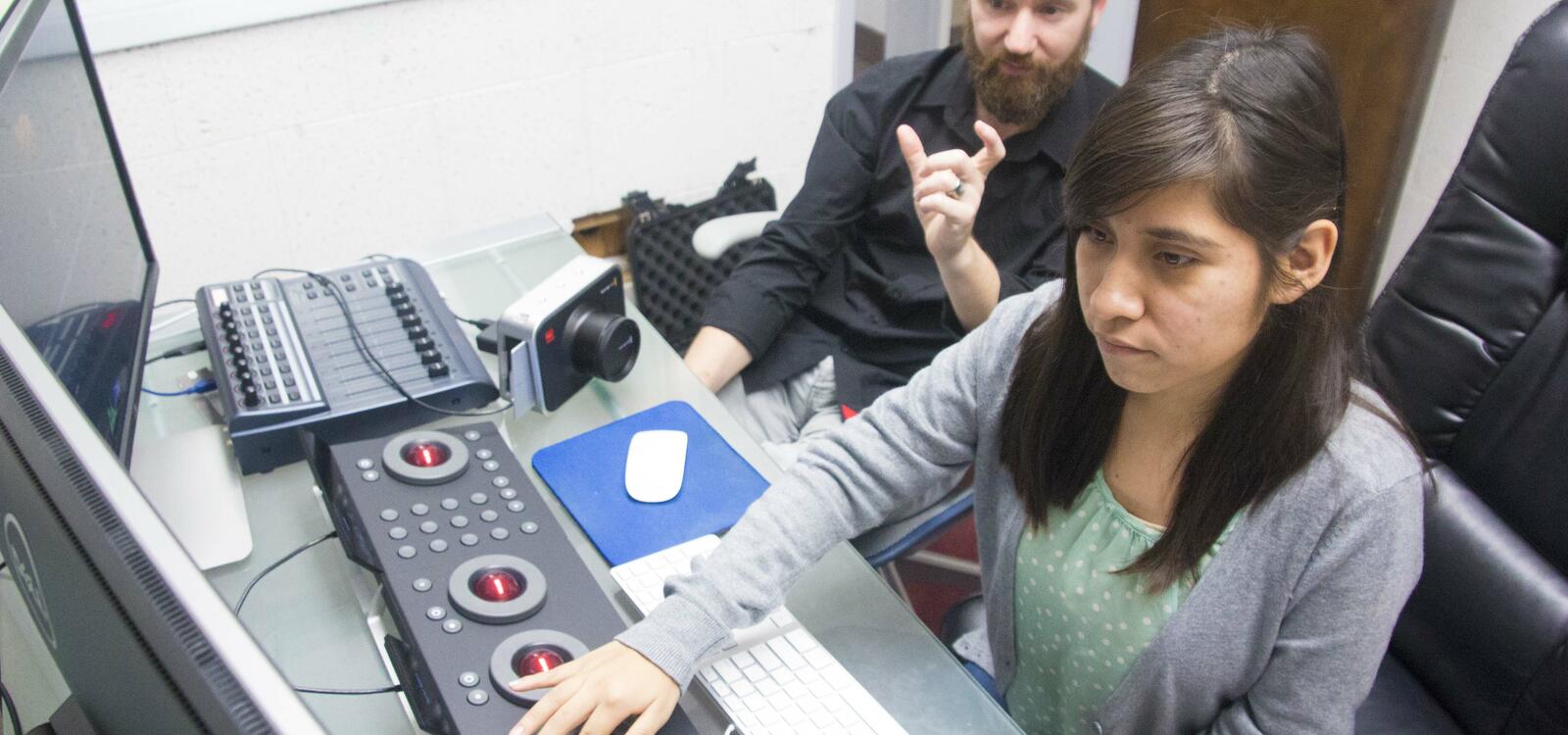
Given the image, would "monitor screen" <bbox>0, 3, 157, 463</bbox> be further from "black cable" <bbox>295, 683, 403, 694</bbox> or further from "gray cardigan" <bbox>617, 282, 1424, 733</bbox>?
"gray cardigan" <bbox>617, 282, 1424, 733</bbox>

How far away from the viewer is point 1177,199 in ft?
2.54

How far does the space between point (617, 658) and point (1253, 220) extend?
519mm

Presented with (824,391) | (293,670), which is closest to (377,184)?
(824,391)

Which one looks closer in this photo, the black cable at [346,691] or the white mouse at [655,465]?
the black cable at [346,691]

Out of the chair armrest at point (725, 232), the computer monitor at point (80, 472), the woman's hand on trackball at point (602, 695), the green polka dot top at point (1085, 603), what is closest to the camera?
the computer monitor at point (80, 472)

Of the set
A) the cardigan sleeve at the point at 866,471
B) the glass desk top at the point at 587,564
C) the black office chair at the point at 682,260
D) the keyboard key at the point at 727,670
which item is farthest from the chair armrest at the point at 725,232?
the keyboard key at the point at 727,670

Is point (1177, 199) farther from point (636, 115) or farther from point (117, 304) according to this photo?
point (636, 115)

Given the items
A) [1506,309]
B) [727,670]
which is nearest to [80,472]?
[727,670]

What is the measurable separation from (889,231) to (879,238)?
0.02 metres

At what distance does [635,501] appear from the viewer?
1.04 metres

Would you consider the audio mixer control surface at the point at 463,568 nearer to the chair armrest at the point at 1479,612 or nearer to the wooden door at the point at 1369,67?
the chair armrest at the point at 1479,612

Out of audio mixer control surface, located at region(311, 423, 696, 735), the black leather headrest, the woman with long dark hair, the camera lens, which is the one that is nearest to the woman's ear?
the woman with long dark hair

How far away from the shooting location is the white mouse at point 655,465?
3.44 feet

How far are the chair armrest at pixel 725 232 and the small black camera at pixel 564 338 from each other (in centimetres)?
51
